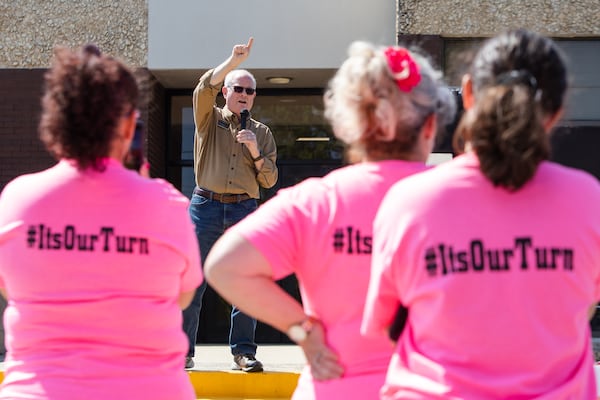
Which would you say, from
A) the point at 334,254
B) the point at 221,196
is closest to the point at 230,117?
the point at 221,196

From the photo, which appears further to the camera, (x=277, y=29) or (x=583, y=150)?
(x=277, y=29)

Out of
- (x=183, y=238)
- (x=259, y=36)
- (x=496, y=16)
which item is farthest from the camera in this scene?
(x=259, y=36)

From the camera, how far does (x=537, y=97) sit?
2.13 m

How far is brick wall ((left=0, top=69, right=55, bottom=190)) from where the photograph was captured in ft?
34.3

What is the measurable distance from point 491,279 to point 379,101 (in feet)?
2.03

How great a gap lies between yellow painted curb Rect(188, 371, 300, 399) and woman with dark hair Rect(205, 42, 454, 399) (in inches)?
168

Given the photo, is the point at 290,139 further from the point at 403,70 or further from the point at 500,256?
the point at 500,256

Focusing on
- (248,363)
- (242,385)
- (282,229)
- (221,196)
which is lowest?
(242,385)

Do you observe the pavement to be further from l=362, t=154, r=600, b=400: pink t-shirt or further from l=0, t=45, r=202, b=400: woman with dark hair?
l=362, t=154, r=600, b=400: pink t-shirt

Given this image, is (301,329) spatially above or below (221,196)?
above

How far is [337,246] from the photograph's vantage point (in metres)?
2.48

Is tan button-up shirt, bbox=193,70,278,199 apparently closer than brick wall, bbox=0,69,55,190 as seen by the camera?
Yes

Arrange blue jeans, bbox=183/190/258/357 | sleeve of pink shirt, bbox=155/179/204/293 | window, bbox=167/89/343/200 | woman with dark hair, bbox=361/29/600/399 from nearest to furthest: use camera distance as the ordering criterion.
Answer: woman with dark hair, bbox=361/29/600/399 → sleeve of pink shirt, bbox=155/179/204/293 → blue jeans, bbox=183/190/258/357 → window, bbox=167/89/343/200

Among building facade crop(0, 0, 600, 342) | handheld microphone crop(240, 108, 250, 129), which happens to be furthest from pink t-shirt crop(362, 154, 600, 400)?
building facade crop(0, 0, 600, 342)
